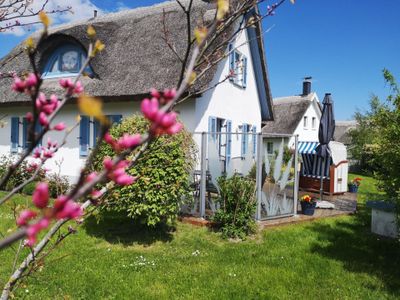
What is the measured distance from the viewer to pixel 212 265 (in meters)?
5.59

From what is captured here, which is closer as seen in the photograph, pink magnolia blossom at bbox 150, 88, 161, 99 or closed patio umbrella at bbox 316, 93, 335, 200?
pink magnolia blossom at bbox 150, 88, 161, 99

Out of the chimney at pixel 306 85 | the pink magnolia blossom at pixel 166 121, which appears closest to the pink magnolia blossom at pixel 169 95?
the pink magnolia blossom at pixel 166 121

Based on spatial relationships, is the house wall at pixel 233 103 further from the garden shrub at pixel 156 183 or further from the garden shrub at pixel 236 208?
the garden shrub at pixel 156 183

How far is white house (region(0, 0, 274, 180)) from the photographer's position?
10414 millimetres

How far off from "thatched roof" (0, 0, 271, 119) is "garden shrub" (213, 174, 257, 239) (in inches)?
129

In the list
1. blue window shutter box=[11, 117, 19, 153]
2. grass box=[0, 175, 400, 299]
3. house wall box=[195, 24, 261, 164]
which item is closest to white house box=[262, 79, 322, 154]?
house wall box=[195, 24, 261, 164]

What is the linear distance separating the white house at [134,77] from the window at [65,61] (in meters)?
0.03

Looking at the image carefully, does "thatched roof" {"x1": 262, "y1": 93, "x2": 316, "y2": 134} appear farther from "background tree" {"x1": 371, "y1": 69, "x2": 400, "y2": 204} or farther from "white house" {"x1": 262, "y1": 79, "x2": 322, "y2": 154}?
"background tree" {"x1": 371, "y1": 69, "x2": 400, "y2": 204}

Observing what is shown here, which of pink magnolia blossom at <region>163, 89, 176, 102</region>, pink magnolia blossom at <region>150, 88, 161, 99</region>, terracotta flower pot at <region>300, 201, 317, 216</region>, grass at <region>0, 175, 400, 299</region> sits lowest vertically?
grass at <region>0, 175, 400, 299</region>

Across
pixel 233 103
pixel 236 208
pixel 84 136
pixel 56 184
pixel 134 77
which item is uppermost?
pixel 134 77

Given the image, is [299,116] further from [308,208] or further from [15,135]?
[15,135]

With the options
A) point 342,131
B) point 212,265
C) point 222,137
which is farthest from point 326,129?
point 342,131

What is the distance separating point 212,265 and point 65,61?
9.61 metres

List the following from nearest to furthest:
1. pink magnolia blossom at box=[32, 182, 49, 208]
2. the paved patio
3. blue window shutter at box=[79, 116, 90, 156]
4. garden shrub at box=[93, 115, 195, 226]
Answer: pink magnolia blossom at box=[32, 182, 49, 208] < garden shrub at box=[93, 115, 195, 226] < the paved patio < blue window shutter at box=[79, 116, 90, 156]
